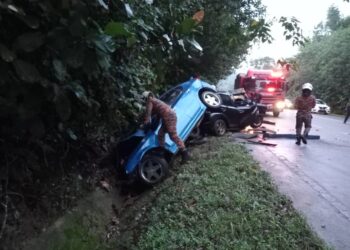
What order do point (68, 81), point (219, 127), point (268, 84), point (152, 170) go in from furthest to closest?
point (268, 84)
point (219, 127)
point (152, 170)
point (68, 81)

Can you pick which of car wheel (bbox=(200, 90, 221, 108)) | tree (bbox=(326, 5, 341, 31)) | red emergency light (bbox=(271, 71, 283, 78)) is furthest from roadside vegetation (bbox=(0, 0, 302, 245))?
tree (bbox=(326, 5, 341, 31))

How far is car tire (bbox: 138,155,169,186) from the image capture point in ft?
25.7

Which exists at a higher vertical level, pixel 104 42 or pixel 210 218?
pixel 104 42

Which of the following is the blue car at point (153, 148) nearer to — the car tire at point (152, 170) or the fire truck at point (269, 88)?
the car tire at point (152, 170)

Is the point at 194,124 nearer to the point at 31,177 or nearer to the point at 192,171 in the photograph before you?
the point at 192,171

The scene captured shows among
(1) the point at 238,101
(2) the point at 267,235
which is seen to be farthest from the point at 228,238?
(1) the point at 238,101

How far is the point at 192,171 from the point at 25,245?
3070 millimetres

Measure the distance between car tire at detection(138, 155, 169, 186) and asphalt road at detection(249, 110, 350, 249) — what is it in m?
1.86

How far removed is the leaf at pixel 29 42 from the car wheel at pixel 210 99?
326 inches

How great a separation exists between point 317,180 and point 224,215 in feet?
9.67

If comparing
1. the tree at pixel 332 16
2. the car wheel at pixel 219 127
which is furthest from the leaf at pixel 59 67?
the tree at pixel 332 16

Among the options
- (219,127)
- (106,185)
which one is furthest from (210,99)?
(106,185)

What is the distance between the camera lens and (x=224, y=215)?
5090 mm

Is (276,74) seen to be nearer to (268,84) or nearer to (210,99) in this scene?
(268,84)
